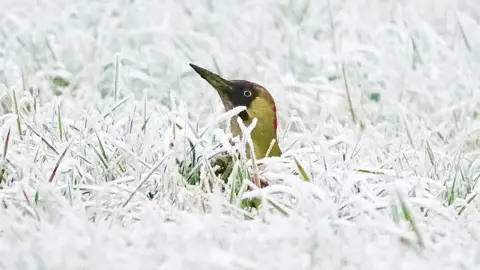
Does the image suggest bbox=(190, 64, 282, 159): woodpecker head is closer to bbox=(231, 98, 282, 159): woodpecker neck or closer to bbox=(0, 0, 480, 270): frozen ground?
bbox=(231, 98, 282, 159): woodpecker neck

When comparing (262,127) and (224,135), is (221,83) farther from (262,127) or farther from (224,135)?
(224,135)

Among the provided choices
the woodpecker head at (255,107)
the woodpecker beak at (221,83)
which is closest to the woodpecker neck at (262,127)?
the woodpecker head at (255,107)

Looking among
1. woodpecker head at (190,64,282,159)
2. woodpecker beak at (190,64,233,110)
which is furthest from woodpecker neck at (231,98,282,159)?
woodpecker beak at (190,64,233,110)

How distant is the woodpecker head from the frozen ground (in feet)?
0.35

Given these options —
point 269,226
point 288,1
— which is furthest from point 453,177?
point 288,1

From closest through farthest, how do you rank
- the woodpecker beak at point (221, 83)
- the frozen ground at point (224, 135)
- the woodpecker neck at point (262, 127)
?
1. the frozen ground at point (224, 135)
2. the woodpecker neck at point (262, 127)
3. the woodpecker beak at point (221, 83)

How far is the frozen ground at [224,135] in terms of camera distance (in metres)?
2.20

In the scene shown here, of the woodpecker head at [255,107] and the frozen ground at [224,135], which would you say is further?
the woodpecker head at [255,107]

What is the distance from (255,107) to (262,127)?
0.32ft

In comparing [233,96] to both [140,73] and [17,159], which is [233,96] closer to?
[17,159]

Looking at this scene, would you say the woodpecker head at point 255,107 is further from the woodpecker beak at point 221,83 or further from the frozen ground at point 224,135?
the frozen ground at point 224,135

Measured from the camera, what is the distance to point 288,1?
19.2ft

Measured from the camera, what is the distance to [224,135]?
9.67 ft

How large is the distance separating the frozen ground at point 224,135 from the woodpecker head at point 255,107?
0.11 meters
